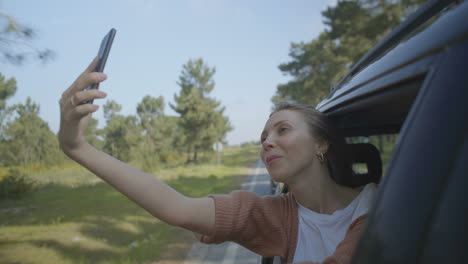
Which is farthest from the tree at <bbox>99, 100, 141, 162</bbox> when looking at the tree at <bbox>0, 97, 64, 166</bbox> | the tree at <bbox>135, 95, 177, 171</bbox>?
the tree at <bbox>0, 97, 64, 166</bbox>

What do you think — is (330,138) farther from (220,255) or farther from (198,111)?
(198,111)

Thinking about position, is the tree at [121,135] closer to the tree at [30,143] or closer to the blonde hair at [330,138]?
the tree at [30,143]

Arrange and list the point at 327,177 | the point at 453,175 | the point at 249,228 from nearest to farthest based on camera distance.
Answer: the point at 453,175, the point at 249,228, the point at 327,177

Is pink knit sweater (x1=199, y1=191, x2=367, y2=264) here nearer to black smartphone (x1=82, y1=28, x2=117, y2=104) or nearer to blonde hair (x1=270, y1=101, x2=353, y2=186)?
blonde hair (x1=270, y1=101, x2=353, y2=186)

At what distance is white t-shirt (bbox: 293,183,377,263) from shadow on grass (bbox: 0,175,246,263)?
463 centimetres

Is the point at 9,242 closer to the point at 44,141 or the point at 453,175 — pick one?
the point at 453,175

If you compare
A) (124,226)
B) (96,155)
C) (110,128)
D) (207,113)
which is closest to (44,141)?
(110,128)

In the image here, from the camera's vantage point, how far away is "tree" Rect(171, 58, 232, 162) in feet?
96.2

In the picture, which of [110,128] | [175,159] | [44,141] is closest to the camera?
[44,141]

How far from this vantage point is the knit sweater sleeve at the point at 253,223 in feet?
5.05

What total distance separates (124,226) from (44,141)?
A: 19.8 meters

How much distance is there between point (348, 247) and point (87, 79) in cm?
128

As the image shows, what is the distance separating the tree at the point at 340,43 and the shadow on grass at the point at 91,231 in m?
11.9

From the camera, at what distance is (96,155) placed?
145 centimetres
